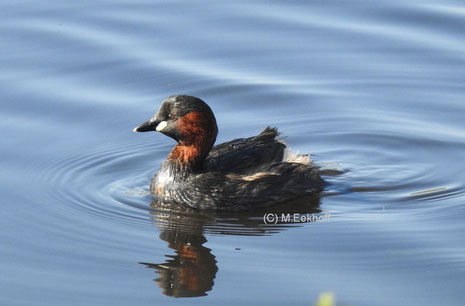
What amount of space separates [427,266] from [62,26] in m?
6.91

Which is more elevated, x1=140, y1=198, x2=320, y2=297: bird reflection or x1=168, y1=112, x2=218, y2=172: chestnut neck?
x1=168, y1=112, x2=218, y2=172: chestnut neck

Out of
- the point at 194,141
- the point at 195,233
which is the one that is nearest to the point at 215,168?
the point at 194,141

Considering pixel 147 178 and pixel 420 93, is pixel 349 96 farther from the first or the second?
pixel 147 178

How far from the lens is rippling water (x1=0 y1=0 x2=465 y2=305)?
8305 mm

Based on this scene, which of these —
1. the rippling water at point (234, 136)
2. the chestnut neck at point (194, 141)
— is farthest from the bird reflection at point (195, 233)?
the chestnut neck at point (194, 141)

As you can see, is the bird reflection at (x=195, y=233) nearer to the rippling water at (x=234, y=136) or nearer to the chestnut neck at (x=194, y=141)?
the rippling water at (x=234, y=136)

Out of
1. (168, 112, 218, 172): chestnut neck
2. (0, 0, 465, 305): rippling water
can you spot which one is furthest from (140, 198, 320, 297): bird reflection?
(168, 112, 218, 172): chestnut neck

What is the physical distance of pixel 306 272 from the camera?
8367mm

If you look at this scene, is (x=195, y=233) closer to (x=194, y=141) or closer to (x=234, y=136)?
(x=194, y=141)

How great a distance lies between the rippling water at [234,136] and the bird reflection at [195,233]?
0.02 meters

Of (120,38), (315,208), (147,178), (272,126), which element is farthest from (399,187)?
(120,38)

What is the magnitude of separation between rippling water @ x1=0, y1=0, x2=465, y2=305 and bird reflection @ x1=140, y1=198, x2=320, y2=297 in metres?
0.02

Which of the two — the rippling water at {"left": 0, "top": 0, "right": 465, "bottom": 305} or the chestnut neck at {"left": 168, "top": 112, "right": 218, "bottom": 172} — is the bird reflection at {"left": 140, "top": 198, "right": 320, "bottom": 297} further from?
the chestnut neck at {"left": 168, "top": 112, "right": 218, "bottom": 172}

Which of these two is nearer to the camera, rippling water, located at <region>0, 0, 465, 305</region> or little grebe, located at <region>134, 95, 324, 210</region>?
rippling water, located at <region>0, 0, 465, 305</region>
